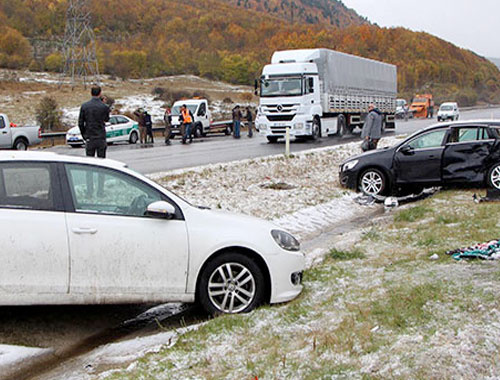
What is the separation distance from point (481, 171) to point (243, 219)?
8221 mm

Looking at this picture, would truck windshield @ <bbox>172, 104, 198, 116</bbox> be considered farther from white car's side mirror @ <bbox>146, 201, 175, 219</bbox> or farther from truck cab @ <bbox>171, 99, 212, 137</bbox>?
white car's side mirror @ <bbox>146, 201, 175, 219</bbox>

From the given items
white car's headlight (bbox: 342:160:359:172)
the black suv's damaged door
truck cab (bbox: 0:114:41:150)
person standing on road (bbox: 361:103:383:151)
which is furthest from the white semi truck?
the black suv's damaged door

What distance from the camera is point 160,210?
218 inches

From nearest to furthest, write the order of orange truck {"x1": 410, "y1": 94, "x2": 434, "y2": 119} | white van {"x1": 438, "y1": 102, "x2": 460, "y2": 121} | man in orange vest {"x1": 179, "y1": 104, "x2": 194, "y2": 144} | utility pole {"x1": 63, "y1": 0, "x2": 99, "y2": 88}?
man in orange vest {"x1": 179, "y1": 104, "x2": 194, "y2": 144}, white van {"x1": 438, "y1": 102, "x2": 460, "y2": 121}, utility pole {"x1": 63, "y1": 0, "x2": 99, "y2": 88}, orange truck {"x1": 410, "y1": 94, "x2": 434, "y2": 119}

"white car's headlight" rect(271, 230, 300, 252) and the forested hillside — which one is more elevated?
the forested hillside

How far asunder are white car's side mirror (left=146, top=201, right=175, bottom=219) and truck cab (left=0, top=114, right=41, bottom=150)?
72.3 ft

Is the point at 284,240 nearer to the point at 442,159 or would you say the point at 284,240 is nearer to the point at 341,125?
the point at 442,159

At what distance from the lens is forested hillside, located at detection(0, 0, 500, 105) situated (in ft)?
352

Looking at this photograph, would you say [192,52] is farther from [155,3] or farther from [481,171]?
[481,171]

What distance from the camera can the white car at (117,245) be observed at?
5.27 metres

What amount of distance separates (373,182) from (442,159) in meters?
1.52

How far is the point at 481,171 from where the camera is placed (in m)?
12.7

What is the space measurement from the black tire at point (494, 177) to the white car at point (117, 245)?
316 inches

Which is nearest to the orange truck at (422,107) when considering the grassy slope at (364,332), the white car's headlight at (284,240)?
the grassy slope at (364,332)
